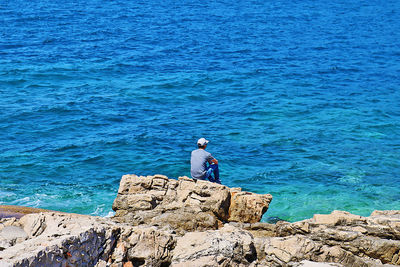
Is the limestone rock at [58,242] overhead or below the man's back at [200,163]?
→ overhead

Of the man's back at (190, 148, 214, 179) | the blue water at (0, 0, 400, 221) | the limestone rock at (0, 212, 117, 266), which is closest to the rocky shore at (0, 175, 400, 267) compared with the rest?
the limestone rock at (0, 212, 117, 266)

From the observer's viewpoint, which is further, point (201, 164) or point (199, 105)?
point (199, 105)

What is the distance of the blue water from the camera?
2370 cm

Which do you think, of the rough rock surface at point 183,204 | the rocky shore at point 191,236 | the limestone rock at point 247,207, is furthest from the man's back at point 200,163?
the limestone rock at point 247,207

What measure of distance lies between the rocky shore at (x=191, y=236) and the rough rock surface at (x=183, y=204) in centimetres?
3

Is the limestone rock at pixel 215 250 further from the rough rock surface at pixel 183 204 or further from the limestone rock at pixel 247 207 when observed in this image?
the limestone rock at pixel 247 207

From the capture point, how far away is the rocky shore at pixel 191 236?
10203 millimetres

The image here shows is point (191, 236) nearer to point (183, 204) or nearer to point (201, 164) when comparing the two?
point (183, 204)

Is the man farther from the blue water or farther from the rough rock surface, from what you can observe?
the blue water

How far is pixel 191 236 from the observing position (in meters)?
11.7

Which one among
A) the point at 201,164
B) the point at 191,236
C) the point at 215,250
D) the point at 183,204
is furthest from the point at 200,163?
the point at 215,250

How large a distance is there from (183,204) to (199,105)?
20.4 meters

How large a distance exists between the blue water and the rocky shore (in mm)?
5101

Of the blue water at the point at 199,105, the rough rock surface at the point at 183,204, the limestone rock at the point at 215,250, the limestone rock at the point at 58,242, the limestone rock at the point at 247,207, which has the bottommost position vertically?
the blue water at the point at 199,105
